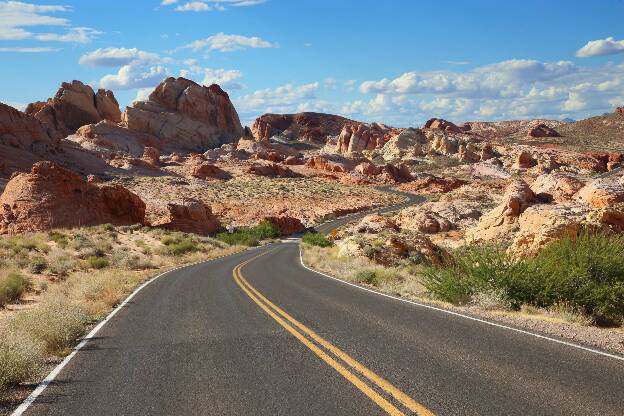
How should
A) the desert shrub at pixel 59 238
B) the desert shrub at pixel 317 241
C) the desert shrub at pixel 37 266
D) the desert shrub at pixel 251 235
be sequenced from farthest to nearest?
the desert shrub at pixel 251 235
the desert shrub at pixel 317 241
the desert shrub at pixel 59 238
the desert shrub at pixel 37 266

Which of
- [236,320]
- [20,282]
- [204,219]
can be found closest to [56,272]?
[20,282]

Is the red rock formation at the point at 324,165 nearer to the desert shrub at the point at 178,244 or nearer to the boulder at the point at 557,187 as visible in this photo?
the desert shrub at the point at 178,244

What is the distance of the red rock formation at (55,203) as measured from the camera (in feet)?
123

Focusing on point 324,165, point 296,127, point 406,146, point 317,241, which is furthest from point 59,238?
point 296,127

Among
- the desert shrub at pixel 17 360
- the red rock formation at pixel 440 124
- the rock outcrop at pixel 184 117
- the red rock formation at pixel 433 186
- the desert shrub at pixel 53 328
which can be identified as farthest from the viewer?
the red rock formation at pixel 440 124

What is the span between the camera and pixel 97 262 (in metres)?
25.9

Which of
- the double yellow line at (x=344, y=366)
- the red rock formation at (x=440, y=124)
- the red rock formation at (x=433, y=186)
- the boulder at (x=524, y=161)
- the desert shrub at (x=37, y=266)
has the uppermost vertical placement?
the red rock formation at (x=440, y=124)

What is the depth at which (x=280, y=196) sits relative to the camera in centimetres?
7612

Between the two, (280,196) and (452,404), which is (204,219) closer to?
(280,196)

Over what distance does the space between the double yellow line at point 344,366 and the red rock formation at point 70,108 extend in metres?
106

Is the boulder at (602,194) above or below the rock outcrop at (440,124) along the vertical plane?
below

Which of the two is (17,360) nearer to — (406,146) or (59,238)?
(59,238)

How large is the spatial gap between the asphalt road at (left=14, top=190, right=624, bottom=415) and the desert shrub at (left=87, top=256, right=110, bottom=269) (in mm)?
15353

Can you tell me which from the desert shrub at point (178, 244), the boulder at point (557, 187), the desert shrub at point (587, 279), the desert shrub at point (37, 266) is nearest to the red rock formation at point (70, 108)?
the desert shrub at point (178, 244)
